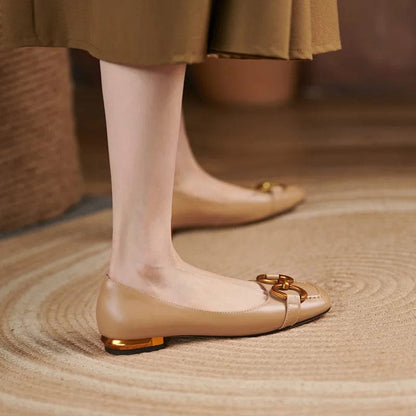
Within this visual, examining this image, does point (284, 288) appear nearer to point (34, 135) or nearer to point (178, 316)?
point (178, 316)

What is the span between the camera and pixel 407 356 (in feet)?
2.59

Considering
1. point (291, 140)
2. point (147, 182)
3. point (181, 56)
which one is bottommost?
point (291, 140)

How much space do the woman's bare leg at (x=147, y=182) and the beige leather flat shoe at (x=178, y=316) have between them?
0.04 feet

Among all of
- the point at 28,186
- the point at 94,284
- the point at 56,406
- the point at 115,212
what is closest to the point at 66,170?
the point at 28,186

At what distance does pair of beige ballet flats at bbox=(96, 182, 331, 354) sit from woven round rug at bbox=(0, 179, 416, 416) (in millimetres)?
15

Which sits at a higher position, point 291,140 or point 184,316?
point 184,316

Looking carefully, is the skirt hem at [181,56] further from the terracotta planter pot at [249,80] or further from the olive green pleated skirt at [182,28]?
the terracotta planter pot at [249,80]

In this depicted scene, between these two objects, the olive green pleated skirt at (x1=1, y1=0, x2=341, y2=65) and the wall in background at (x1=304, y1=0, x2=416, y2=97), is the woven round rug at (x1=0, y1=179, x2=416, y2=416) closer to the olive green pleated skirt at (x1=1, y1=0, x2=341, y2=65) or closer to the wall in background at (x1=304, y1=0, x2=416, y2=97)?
the olive green pleated skirt at (x1=1, y1=0, x2=341, y2=65)

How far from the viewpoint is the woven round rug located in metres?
0.72

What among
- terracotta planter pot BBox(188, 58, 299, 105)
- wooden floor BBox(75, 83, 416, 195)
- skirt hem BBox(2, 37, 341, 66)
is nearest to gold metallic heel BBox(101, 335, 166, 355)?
skirt hem BBox(2, 37, 341, 66)

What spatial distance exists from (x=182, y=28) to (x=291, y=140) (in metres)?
1.16

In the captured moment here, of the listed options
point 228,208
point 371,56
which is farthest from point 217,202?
point 371,56

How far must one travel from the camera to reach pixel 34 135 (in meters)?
1.23

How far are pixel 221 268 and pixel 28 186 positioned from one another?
39 centimetres
